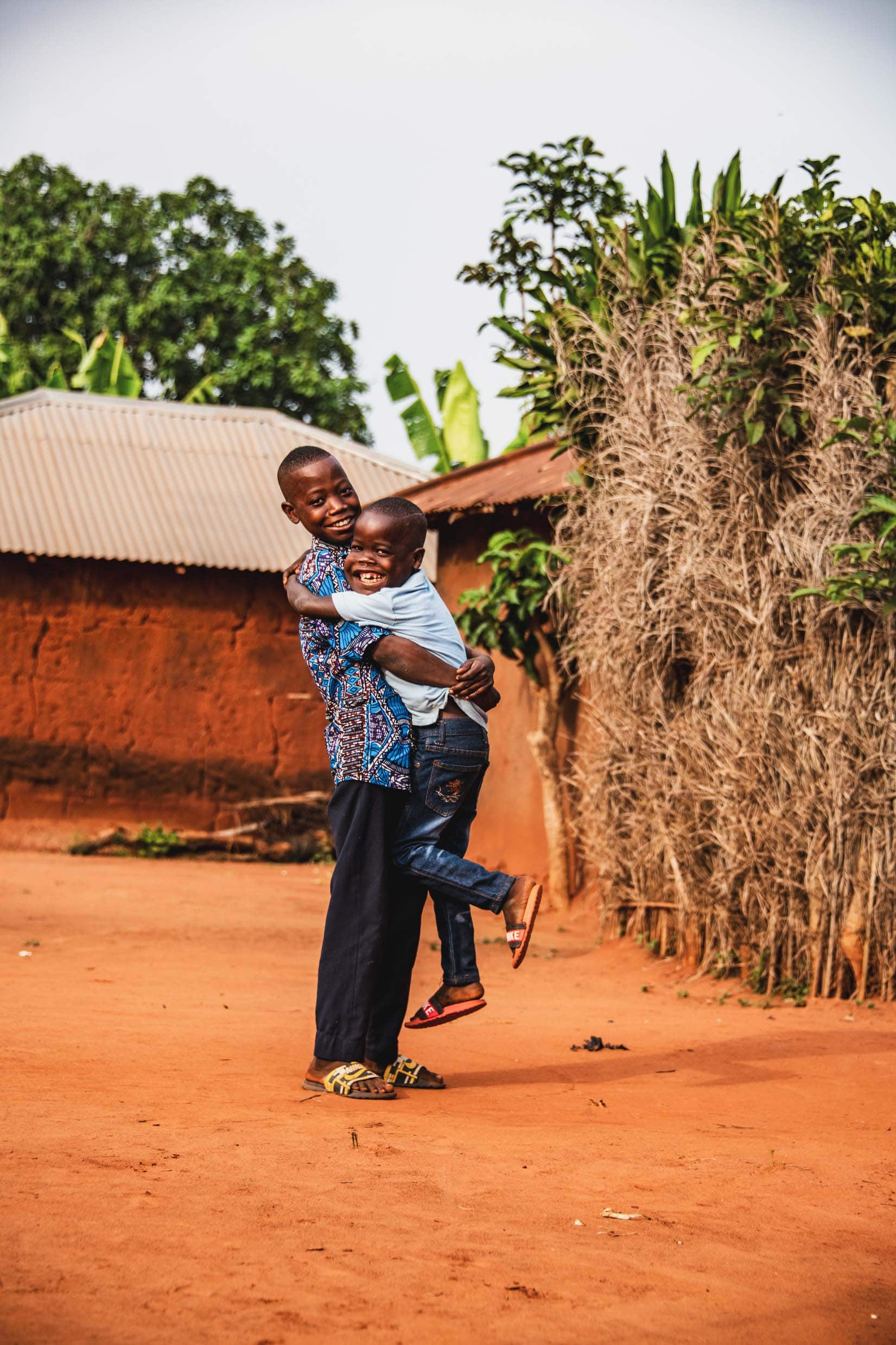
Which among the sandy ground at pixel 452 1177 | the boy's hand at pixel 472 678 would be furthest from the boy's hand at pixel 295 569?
the sandy ground at pixel 452 1177

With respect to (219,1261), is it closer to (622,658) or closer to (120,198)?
(622,658)

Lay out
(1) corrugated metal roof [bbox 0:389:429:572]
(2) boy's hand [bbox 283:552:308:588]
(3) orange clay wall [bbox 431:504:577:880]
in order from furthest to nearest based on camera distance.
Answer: (1) corrugated metal roof [bbox 0:389:429:572], (3) orange clay wall [bbox 431:504:577:880], (2) boy's hand [bbox 283:552:308:588]

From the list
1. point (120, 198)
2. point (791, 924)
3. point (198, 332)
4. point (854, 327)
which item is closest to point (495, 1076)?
point (791, 924)

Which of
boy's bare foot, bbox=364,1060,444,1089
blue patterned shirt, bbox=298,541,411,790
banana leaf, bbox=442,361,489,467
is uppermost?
banana leaf, bbox=442,361,489,467

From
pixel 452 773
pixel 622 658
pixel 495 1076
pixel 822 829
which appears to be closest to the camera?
pixel 452 773

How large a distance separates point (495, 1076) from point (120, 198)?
76.7 feet

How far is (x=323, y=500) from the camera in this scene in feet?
13.7

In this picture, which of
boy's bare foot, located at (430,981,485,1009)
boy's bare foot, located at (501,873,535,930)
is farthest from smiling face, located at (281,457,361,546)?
boy's bare foot, located at (430,981,485,1009)

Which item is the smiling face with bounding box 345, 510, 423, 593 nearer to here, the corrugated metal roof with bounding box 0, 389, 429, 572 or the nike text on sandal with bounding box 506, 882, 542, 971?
the nike text on sandal with bounding box 506, 882, 542, 971

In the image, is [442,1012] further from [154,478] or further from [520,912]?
[154,478]

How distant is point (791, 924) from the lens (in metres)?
6.34

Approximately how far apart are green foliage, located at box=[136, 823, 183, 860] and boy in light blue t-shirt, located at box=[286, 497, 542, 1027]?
30.0 feet

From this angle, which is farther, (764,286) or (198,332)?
(198,332)

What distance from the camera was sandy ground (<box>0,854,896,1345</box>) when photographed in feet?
7.86
